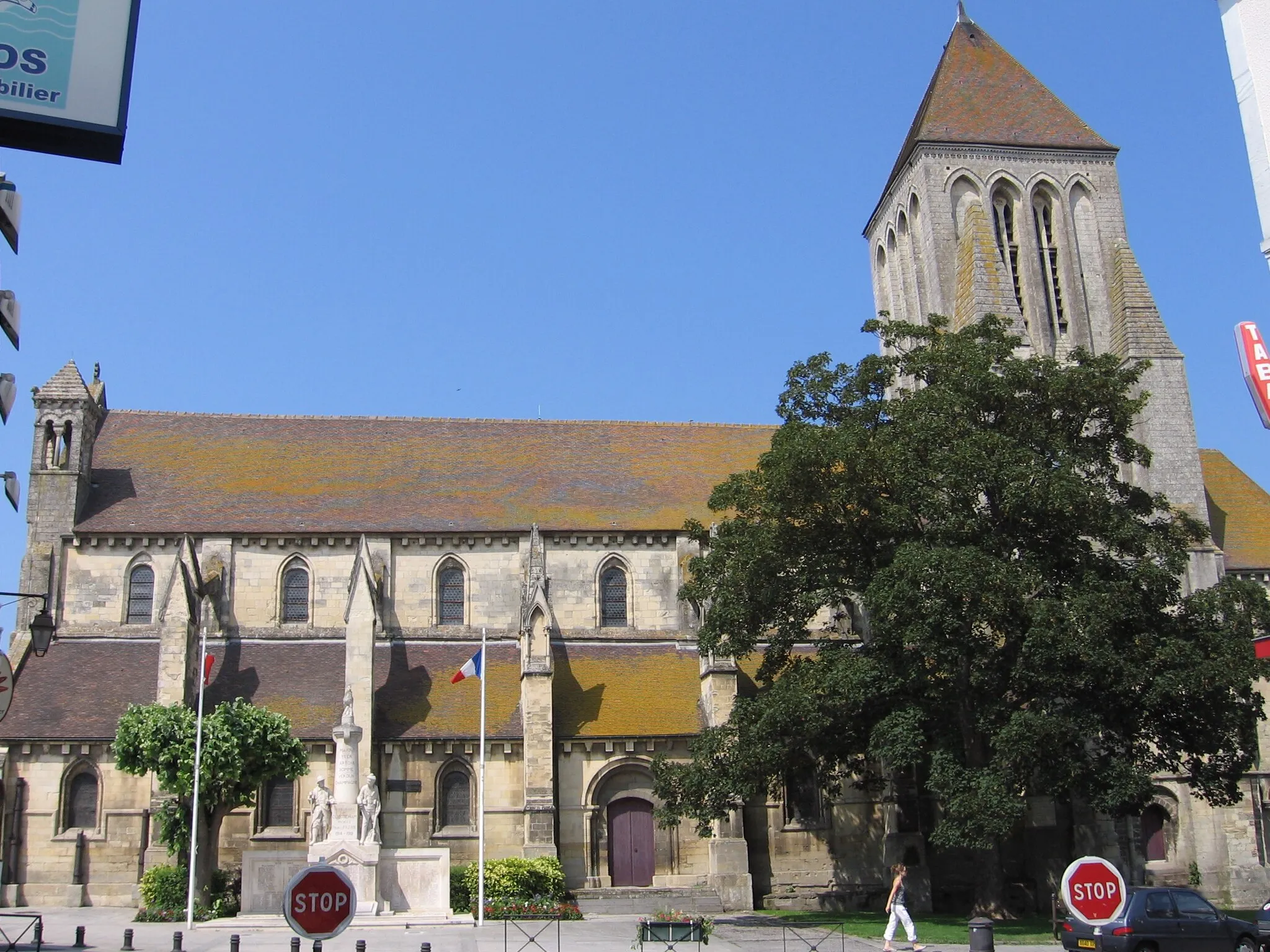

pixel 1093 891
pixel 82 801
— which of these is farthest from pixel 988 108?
pixel 1093 891

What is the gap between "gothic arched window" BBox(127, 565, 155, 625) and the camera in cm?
3850

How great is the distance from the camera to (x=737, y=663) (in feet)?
122

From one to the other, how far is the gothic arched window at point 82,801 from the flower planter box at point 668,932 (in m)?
19.0

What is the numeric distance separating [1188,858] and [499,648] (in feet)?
69.1

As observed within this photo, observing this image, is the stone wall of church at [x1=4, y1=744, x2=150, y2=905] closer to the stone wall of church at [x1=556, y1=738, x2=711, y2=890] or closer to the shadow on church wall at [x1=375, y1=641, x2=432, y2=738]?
the shadow on church wall at [x1=375, y1=641, x2=432, y2=738]

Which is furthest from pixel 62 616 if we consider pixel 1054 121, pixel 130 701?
pixel 1054 121

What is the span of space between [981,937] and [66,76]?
14837 millimetres

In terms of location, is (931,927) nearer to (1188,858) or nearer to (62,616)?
(1188,858)

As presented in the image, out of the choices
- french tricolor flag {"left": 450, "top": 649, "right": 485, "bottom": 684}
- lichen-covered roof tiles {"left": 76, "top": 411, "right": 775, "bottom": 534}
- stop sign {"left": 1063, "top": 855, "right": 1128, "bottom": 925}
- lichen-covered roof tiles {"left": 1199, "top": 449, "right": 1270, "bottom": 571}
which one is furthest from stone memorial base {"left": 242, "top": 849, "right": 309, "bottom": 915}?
lichen-covered roof tiles {"left": 1199, "top": 449, "right": 1270, "bottom": 571}

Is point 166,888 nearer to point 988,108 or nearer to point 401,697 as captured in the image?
point 401,697

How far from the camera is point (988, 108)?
45.3 meters

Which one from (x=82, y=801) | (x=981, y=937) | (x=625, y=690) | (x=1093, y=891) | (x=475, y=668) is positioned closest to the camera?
(x=1093, y=891)

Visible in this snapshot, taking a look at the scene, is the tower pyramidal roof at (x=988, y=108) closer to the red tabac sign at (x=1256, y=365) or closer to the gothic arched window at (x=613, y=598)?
the gothic arched window at (x=613, y=598)

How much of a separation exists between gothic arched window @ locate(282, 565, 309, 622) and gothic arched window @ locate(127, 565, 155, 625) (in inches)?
150
